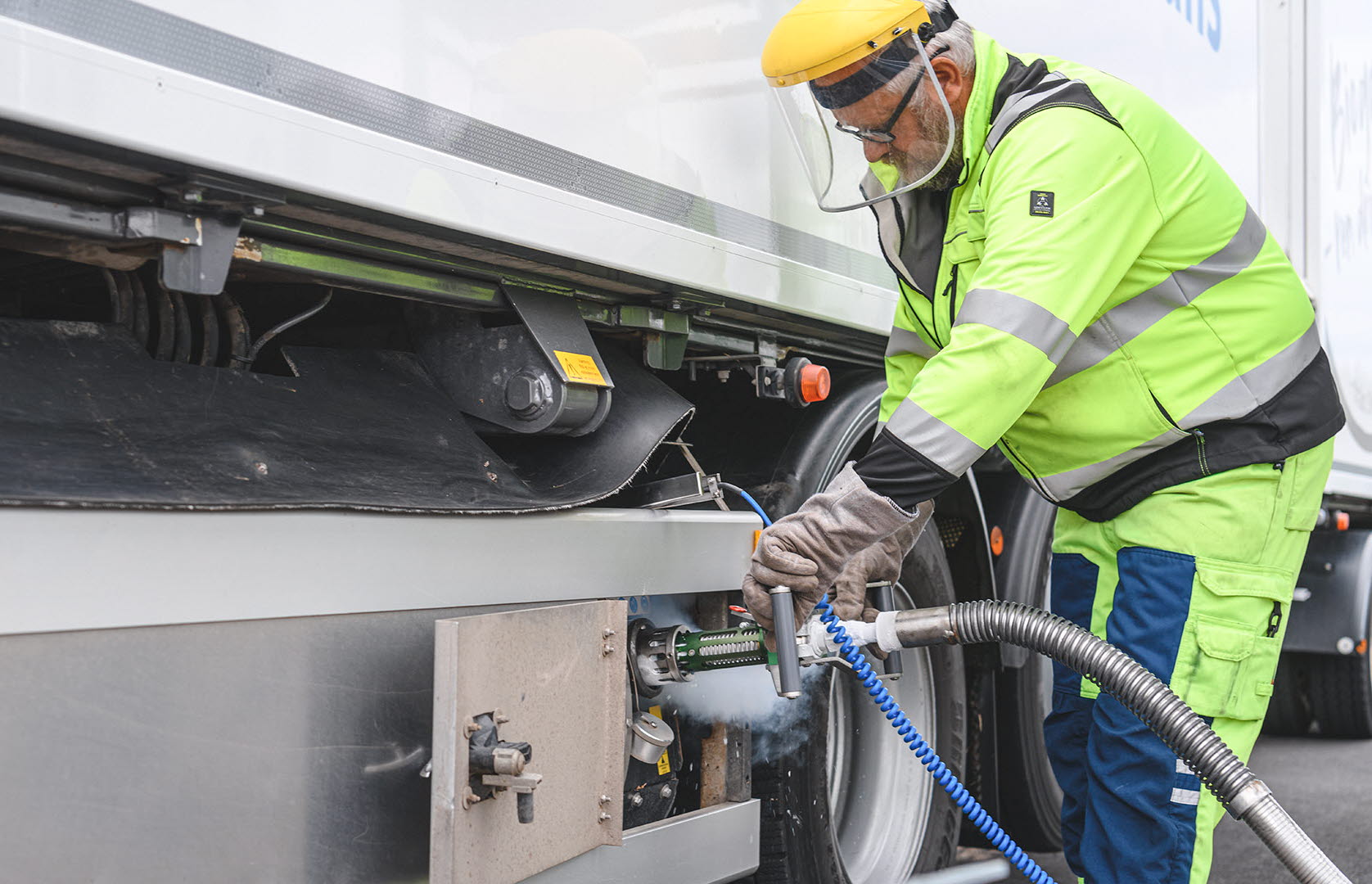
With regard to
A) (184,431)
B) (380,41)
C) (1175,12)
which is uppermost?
(1175,12)

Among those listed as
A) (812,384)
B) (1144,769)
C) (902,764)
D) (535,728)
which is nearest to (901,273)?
(812,384)

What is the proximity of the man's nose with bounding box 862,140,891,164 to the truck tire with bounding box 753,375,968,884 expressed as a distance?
63 centimetres

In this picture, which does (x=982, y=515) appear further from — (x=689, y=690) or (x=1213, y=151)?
(x=1213, y=151)

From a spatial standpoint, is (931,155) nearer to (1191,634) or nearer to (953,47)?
(953,47)

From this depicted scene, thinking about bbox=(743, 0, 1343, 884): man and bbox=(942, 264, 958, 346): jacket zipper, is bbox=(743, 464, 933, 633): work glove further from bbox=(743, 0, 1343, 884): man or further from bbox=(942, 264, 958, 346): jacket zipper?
bbox=(942, 264, 958, 346): jacket zipper

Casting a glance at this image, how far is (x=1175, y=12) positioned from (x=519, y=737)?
3.04 metres

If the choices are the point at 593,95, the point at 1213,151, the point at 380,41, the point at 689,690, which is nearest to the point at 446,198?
the point at 380,41

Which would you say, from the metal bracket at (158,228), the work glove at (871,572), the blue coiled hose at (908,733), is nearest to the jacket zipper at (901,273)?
the work glove at (871,572)

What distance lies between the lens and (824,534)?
75.9 inches

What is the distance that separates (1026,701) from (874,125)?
187 cm

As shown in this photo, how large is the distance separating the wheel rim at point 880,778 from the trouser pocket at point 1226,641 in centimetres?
97

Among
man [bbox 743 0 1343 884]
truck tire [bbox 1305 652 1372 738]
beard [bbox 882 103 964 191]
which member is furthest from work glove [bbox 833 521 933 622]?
truck tire [bbox 1305 652 1372 738]

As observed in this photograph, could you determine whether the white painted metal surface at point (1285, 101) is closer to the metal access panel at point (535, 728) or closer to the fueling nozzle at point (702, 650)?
the fueling nozzle at point (702, 650)

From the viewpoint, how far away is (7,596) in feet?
4.11
